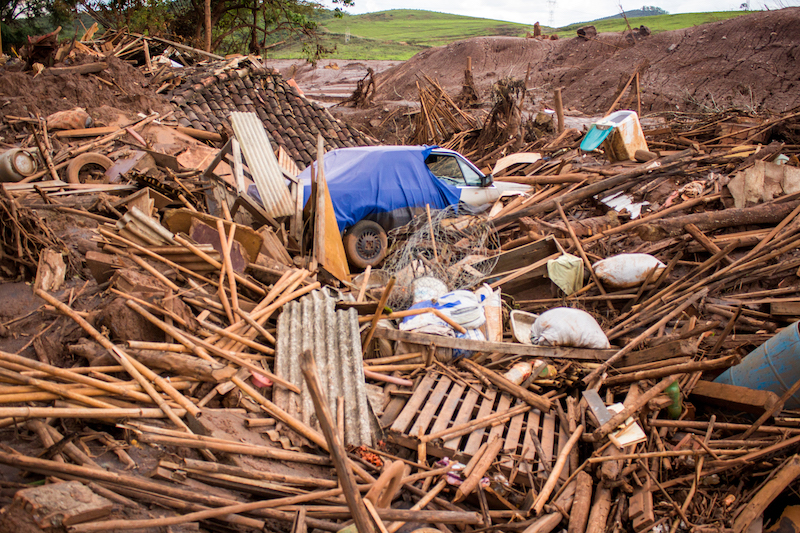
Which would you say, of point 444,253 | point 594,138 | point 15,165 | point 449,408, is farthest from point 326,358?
point 594,138

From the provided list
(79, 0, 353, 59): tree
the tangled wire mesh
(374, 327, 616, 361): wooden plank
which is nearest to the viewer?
(374, 327, 616, 361): wooden plank

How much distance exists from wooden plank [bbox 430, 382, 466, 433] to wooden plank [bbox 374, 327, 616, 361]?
1.44 ft

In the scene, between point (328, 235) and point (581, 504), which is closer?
point (581, 504)

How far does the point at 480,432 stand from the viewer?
3977 mm

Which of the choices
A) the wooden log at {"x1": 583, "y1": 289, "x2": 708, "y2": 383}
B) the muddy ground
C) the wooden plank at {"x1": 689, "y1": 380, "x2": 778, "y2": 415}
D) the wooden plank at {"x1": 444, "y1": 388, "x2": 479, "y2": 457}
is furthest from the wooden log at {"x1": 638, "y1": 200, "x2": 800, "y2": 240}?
the muddy ground

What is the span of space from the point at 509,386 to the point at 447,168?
5442 millimetres

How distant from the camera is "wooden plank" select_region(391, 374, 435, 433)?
391cm

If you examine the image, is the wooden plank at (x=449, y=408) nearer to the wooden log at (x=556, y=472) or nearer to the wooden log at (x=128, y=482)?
the wooden log at (x=556, y=472)

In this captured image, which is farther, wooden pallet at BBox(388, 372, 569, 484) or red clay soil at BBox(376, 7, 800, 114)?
red clay soil at BBox(376, 7, 800, 114)

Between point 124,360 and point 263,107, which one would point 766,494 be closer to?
point 124,360

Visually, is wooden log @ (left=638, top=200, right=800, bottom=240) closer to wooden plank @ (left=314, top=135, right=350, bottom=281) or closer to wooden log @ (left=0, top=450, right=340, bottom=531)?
wooden plank @ (left=314, top=135, right=350, bottom=281)

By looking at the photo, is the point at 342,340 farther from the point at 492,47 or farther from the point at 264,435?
the point at 492,47

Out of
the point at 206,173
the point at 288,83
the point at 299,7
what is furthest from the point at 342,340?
the point at 299,7

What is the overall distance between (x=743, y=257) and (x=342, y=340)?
4.94m
